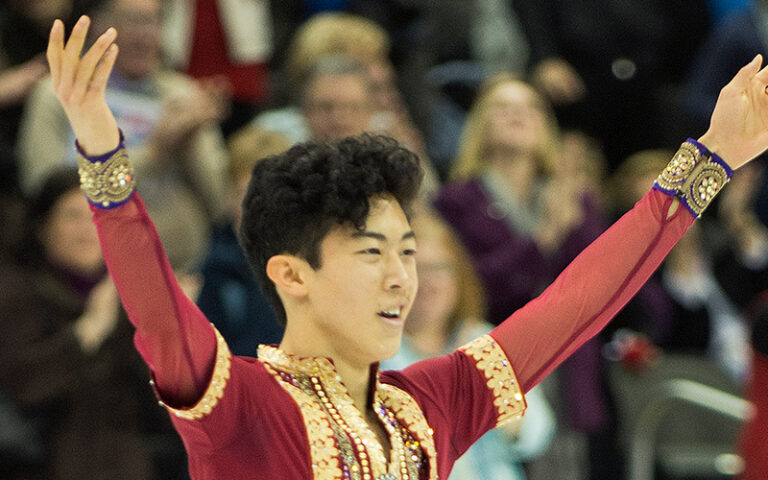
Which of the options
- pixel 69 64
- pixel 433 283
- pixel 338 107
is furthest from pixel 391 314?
pixel 338 107

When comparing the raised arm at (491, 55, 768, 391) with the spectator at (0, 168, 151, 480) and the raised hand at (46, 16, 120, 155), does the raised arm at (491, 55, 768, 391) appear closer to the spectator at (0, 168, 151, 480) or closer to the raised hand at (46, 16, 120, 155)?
the raised hand at (46, 16, 120, 155)

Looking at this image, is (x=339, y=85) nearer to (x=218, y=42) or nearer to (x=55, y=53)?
(x=218, y=42)

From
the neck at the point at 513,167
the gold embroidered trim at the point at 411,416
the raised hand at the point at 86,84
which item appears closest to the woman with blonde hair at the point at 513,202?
the neck at the point at 513,167

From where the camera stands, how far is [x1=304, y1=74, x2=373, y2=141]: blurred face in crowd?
5297mm

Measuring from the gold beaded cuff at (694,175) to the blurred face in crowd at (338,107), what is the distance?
274 centimetres

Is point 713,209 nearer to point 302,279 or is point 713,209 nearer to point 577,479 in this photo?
point 577,479

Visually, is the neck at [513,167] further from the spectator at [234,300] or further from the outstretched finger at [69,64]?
the outstretched finger at [69,64]

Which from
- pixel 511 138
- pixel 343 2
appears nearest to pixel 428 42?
pixel 343 2

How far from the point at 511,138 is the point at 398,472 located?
3.36 meters

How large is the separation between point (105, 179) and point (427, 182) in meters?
3.60

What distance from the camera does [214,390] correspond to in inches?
86.9

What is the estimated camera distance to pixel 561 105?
22.2 ft

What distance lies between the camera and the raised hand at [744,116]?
103 inches

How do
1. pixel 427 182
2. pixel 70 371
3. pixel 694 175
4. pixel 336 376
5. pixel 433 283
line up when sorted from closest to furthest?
pixel 336 376
pixel 694 175
pixel 70 371
pixel 433 283
pixel 427 182
